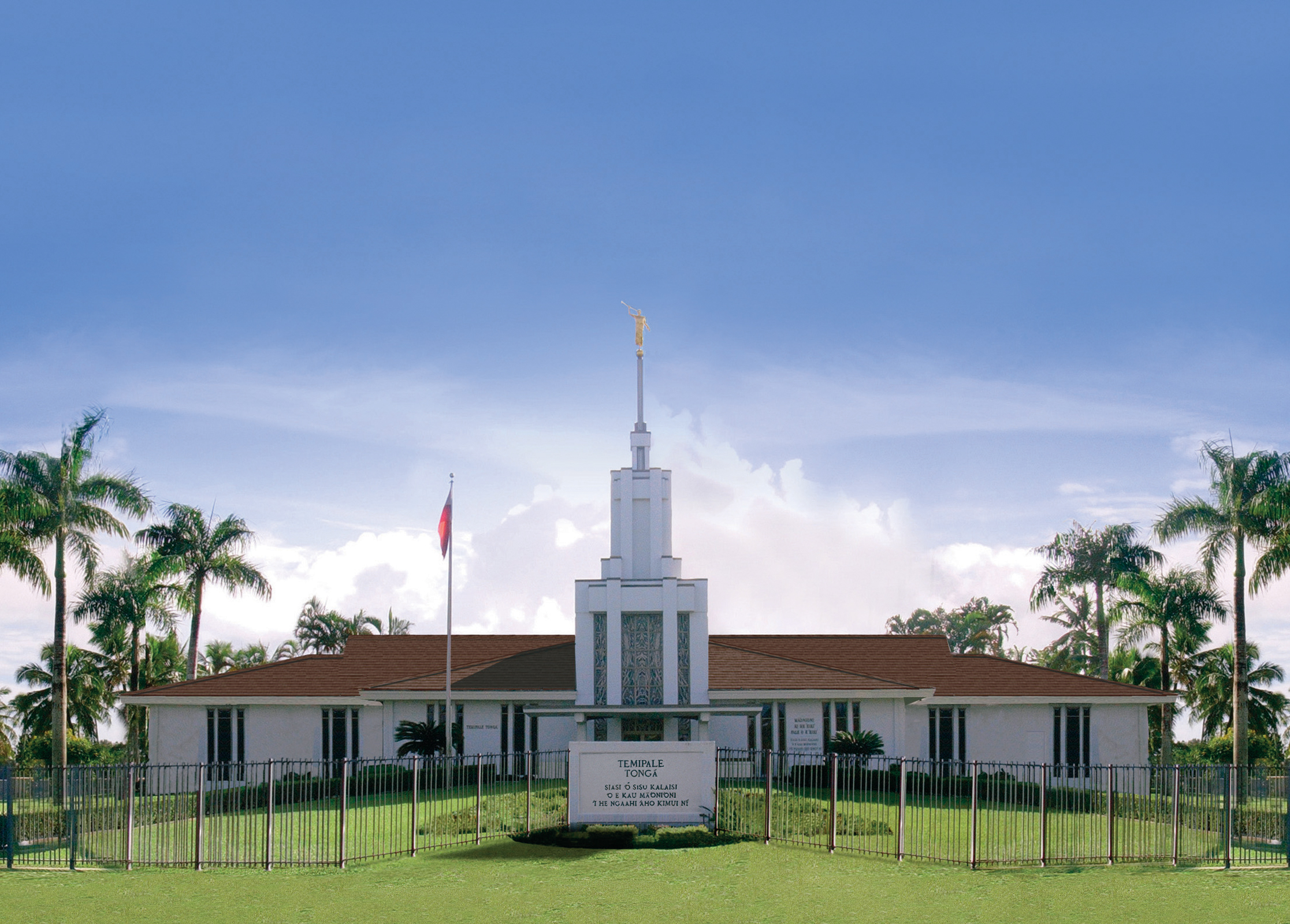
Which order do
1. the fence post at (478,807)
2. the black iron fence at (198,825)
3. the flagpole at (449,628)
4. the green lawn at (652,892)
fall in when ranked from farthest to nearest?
the flagpole at (449,628), the fence post at (478,807), the black iron fence at (198,825), the green lawn at (652,892)

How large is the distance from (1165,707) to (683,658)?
69.4 ft

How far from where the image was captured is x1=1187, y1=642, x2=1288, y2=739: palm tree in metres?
49.7

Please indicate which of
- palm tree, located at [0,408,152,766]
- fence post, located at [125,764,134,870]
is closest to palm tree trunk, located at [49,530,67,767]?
palm tree, located at [0,408,152,766]

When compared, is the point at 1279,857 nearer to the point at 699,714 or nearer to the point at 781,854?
the point at 781,854

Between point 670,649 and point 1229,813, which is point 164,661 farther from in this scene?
point 1229,813

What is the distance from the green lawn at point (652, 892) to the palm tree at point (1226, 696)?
93.6 ft

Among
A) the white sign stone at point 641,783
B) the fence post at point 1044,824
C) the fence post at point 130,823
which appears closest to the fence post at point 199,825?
the fence post at point 130,823

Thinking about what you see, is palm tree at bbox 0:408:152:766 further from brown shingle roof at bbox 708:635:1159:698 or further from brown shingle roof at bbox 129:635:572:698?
brown shingle roof at bbox 708:635:1159:698

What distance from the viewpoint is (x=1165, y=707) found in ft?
162

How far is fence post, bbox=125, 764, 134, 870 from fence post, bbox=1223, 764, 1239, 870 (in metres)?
20.8

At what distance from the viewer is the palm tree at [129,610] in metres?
51.6

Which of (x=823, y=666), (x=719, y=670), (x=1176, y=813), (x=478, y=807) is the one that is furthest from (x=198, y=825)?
(x=823, y=666)

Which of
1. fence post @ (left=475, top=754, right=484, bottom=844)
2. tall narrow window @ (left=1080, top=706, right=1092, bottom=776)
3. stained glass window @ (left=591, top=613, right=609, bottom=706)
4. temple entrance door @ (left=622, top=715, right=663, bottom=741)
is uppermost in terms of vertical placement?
stained glass window @ (left=591, top=613, right=609, bottom=706)

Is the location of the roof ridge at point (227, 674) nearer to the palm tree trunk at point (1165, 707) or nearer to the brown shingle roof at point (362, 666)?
Answer: the brown shingle roof at point (362, 666)
